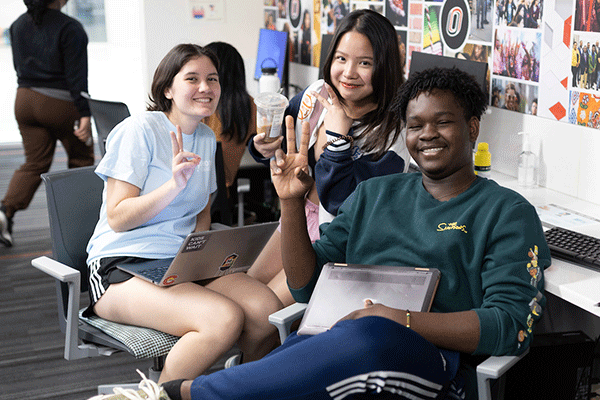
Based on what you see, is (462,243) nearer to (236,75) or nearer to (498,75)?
(498,75)

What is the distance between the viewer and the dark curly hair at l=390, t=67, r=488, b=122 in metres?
1.61

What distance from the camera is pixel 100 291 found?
1.96 meters

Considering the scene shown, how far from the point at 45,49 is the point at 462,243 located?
11.2 ft

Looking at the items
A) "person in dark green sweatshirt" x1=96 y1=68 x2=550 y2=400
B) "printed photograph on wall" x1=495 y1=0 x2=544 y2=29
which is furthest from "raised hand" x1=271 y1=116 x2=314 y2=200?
"printed photograph on wall" x1=495 y1=0 x2=544 y2=29

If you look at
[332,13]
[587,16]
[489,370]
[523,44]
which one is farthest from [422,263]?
[332,13]

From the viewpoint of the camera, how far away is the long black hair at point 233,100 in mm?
3252

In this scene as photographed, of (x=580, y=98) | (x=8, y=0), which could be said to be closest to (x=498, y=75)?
(x=580, y=98)

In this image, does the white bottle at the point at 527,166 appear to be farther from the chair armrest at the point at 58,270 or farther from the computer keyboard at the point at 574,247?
the chair armrest at the point at 58,270

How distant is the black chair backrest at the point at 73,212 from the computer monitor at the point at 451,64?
1.16m

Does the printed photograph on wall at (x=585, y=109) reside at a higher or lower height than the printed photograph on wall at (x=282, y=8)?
lower

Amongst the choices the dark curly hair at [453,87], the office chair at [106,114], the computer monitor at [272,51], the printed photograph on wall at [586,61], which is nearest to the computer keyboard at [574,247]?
Answer: the dark curly hair at [453,87]

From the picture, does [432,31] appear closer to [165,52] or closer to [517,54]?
[517,54]

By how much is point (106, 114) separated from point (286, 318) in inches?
82.2

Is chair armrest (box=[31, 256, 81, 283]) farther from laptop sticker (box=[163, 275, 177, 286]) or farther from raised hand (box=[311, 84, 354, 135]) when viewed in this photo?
raised hand (box=[311, 84, 354, 135])
